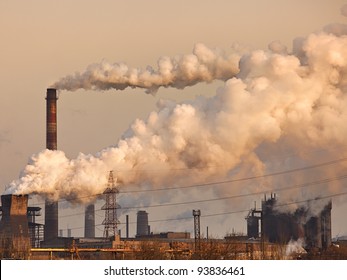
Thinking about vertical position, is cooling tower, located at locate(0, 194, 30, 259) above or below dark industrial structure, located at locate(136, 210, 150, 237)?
below

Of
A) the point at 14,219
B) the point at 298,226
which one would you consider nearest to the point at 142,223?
the point at 298,226

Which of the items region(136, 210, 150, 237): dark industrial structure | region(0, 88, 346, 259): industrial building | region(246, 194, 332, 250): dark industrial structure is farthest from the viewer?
region(136, 210, 150, 237): dark industrial structure

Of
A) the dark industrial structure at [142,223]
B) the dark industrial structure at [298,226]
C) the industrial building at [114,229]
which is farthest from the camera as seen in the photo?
the dark industrial structure at [142,223]

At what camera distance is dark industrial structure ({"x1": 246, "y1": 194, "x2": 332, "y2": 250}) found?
8869 centimetres

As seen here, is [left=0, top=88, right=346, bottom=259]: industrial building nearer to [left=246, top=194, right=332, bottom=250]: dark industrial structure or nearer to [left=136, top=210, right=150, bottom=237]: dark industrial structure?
[left=246, top=194, right=332, bottom=250]: dark industrial structure

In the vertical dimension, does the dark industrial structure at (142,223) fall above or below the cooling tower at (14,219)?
above

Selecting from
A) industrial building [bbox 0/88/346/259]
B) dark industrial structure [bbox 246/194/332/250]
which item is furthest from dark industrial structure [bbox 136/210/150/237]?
dark industrial structure [bbox 246/194/332/250]

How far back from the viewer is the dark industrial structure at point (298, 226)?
291ft

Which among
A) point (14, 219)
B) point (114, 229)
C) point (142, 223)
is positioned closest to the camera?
point (14, 219)

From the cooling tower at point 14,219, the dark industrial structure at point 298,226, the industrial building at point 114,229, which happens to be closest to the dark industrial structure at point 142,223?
the industrial building at point 114,229

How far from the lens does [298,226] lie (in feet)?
293

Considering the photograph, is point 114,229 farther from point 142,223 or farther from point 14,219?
point 142,223

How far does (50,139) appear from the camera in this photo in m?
76.2

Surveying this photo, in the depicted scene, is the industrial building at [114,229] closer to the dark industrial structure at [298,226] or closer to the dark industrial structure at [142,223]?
the dark industrial structure at [298,226]
